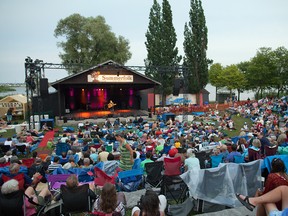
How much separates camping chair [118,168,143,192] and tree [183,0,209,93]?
27.0 meters

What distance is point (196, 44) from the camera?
31453mm

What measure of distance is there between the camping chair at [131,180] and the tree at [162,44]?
992 inches

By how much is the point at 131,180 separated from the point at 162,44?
27090 millimetres

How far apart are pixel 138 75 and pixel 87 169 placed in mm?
19073

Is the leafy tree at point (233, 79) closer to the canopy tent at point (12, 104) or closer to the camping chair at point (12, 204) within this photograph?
the canopy tent at point (12, 104)

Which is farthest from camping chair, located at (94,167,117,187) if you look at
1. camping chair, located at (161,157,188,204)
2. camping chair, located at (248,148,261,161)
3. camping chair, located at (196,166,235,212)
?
camping chair, located at (248,148,261,161)

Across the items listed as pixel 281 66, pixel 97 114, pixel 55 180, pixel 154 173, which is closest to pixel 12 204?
pixel 55 180

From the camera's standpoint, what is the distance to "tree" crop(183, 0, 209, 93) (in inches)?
1239

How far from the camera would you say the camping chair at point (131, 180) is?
5344 millimetres

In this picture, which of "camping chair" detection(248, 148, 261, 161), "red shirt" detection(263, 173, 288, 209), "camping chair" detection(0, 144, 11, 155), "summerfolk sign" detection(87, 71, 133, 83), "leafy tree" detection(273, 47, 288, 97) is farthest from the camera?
"leafy tree" detection(273, 47, 288, 97)

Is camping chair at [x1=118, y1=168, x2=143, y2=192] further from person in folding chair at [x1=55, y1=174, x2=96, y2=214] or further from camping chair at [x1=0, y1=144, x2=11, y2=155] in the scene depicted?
camping chair at [x1=0, y1=144, x2=11, y2=155]

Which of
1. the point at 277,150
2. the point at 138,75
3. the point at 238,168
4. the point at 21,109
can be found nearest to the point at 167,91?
the point at 138,75

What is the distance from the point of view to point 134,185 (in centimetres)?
548

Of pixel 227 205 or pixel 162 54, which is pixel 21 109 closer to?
pixel 162 54
